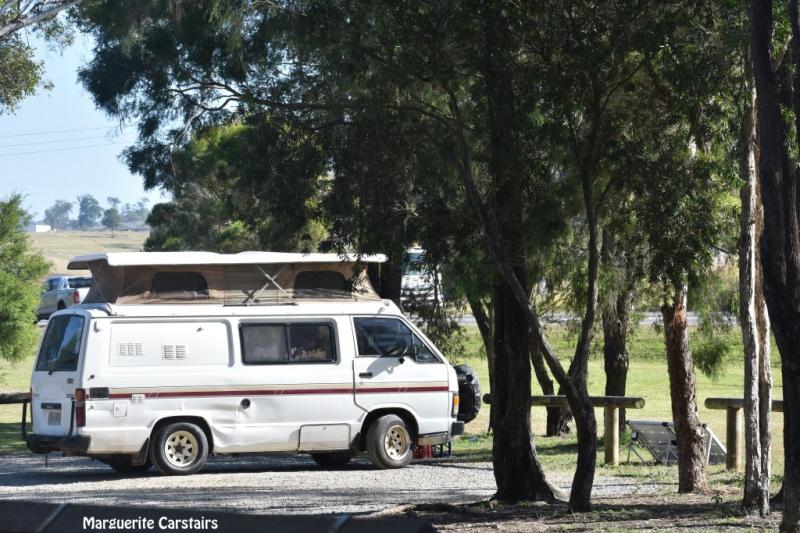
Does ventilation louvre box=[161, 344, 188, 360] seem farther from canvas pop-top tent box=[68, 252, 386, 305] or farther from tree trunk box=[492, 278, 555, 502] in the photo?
tree trunk box=[492, 278, 555, 502]

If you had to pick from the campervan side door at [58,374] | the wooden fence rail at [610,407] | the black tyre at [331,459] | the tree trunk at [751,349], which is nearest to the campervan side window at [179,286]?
the campervan side door at [58,374]

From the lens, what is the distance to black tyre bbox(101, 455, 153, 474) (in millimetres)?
15641

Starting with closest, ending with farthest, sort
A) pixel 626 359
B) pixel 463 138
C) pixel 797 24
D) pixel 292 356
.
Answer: pixel 797 24 < pixel 463 138 < pixel 292 356 < pixel 626 359

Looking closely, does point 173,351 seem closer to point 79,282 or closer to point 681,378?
point 681,378

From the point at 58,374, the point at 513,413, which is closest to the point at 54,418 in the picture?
the point at 58,374

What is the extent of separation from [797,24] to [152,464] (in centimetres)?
1060

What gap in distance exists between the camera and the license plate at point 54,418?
14617 mm

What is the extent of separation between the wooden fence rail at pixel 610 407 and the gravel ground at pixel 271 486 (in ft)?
4.48

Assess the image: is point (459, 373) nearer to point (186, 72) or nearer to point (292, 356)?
point (292, 356)

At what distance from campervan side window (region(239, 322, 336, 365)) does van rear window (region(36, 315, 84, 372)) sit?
2.10 m

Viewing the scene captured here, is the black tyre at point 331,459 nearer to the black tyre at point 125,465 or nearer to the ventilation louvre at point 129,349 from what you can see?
the black tyre at point 125,465

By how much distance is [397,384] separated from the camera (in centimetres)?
1599

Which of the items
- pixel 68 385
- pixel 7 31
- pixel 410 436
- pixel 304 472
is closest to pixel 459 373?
pixel 410 436

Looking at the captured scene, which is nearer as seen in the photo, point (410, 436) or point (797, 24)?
point (797, 24)
